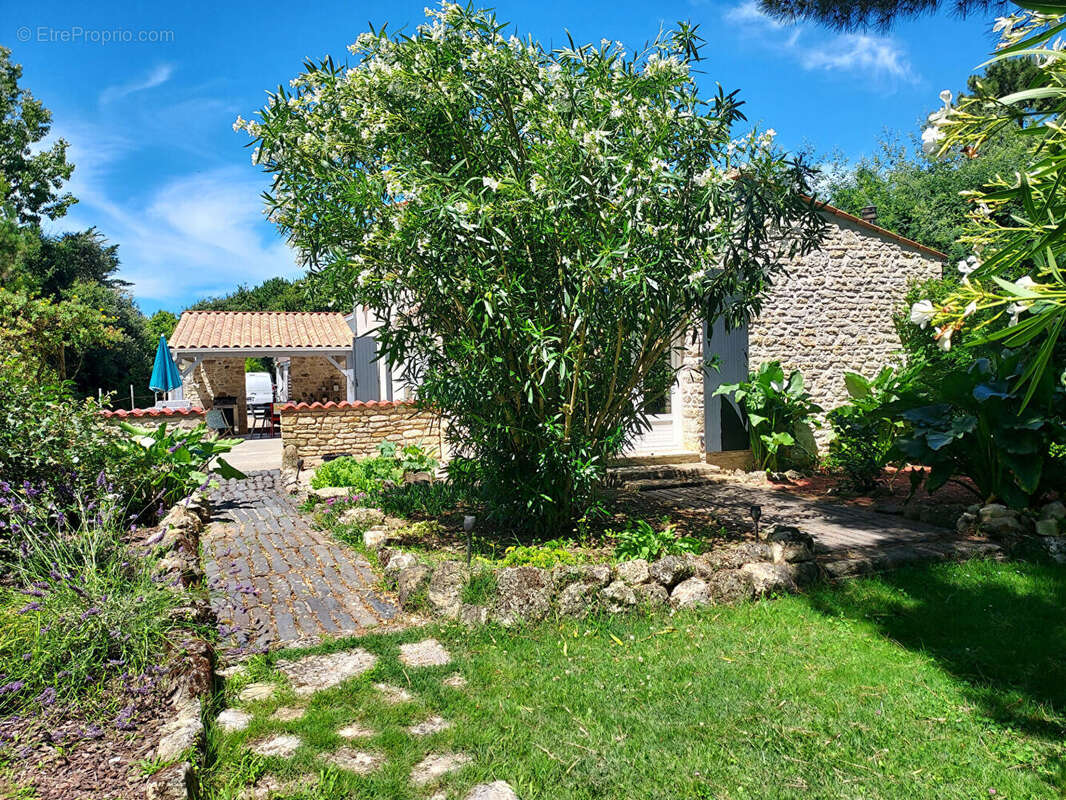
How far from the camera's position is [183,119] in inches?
365

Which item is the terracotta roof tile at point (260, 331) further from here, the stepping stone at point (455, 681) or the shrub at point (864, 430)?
the stepping stone at point (455, 681)

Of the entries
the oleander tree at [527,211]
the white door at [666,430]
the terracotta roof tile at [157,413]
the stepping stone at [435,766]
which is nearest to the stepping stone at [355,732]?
the stepping stone at [435,766]

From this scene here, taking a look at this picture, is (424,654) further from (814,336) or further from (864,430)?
(814,336)

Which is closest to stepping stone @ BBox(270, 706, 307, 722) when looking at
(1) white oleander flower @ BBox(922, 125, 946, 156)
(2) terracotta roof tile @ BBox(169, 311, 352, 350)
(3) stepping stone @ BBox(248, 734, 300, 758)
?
(3) stepping stone @ BBox(248, 734, 300, 758)

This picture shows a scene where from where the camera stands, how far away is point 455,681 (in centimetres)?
366

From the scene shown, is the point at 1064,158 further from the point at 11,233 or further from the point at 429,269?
the point at 11,233

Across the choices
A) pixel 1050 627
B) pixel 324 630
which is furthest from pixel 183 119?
pixel 1050 627

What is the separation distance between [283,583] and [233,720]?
226 cm

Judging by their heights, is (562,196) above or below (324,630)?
above

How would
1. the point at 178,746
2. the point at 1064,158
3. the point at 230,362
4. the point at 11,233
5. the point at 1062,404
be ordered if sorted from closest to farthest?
the point at 1064,158 < the point at 178,746 < the point at 1062,404 < the point at 11,233 < the point at 230,362

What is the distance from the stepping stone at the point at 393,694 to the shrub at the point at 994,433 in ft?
18.4

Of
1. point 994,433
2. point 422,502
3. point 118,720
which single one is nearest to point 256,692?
point 118,720

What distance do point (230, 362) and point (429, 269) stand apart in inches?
739

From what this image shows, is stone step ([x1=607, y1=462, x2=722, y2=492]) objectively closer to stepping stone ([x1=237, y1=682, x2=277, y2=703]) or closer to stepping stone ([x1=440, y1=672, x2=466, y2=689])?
stepping stone ([x1=440, y1=672, x2=466, y2=689])
